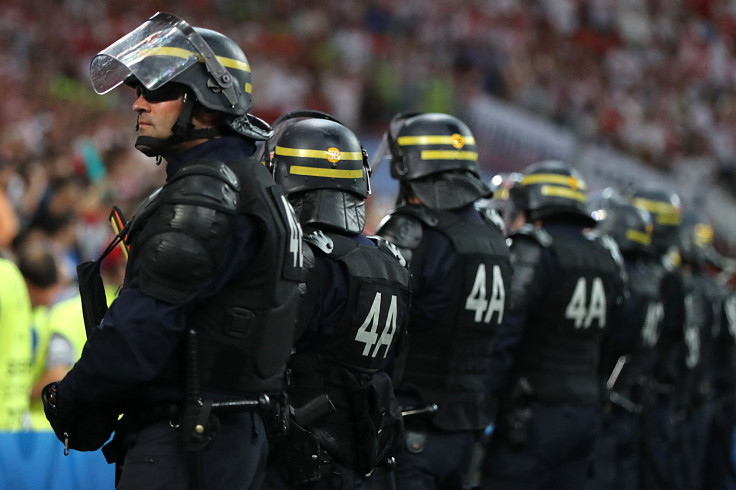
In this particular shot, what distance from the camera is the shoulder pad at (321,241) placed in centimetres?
427

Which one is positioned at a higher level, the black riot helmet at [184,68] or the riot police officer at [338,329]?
the black riot helmet at [184,68]

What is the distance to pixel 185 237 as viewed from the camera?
3.24 meters

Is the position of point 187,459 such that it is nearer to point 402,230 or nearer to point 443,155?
point 402,230

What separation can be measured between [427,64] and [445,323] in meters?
12.7

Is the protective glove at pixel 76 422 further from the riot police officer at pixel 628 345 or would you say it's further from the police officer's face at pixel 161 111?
the riot police officer at pixel 628 345

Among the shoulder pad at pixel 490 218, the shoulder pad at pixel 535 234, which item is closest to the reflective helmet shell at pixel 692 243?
the shoulder pad at pixel 535 234

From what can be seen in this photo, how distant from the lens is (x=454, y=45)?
18156 mm

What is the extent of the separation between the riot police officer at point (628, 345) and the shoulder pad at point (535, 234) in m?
1.15

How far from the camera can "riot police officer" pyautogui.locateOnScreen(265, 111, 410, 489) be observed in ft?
13.7

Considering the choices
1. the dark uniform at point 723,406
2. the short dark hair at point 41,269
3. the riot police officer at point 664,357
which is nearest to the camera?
the short dark hair at point 41,269

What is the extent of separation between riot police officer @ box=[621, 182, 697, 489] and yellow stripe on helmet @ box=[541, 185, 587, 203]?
5.18 feet

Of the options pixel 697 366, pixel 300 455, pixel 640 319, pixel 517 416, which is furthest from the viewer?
pixel 697 366

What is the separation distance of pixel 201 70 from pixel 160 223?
564 mm

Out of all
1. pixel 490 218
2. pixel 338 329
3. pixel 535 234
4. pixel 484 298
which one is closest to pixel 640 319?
pixel 535 234
